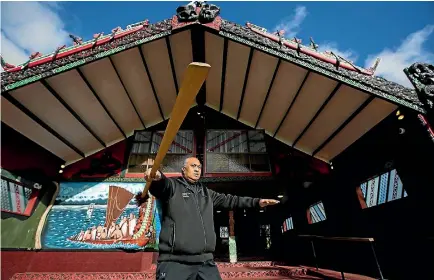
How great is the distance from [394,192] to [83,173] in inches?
317

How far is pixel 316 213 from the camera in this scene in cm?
680

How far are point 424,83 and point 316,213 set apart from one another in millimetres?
4406

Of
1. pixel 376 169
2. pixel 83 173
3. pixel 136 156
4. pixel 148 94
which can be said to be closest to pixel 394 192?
pixel 376 169

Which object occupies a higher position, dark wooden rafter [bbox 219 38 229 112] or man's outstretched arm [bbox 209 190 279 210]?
dark wooden rafter [bbox 219 38 229 112]

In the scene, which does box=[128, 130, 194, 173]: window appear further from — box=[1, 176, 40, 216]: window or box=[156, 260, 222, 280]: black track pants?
box=[156, 260, 222, 280]: black track pants

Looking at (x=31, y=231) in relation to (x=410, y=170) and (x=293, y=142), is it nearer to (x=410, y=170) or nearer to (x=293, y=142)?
(x=293, y=142)

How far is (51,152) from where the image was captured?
6230mm

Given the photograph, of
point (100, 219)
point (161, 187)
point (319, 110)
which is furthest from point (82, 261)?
point (319, 110)

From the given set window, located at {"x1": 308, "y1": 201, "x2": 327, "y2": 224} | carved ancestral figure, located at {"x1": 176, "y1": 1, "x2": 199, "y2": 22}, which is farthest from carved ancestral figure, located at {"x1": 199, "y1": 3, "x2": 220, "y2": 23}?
window, located at {"x1": 308, "y1": 201, "x2": 327, "y2": 224}

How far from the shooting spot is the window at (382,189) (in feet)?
13.6

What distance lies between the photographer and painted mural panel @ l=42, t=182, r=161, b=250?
243 inches

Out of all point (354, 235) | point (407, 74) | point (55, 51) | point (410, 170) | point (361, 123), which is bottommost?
point (354, 235)

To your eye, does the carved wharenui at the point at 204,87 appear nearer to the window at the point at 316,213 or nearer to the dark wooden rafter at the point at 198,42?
the dark wooden rafter at the point at 198,42

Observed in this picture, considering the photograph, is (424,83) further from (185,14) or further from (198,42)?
(185,14)
